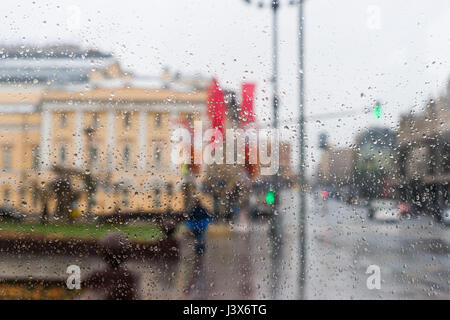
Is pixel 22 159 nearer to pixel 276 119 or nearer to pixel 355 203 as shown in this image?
pixel 276 119

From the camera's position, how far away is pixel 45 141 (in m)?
1.17

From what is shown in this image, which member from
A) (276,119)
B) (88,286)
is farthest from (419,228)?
(88,286)

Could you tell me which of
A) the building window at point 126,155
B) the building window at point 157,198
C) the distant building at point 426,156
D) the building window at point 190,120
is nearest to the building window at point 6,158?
the building window at point 126,155

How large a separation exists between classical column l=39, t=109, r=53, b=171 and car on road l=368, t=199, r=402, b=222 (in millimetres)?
1102

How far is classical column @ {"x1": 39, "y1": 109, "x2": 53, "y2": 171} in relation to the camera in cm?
116

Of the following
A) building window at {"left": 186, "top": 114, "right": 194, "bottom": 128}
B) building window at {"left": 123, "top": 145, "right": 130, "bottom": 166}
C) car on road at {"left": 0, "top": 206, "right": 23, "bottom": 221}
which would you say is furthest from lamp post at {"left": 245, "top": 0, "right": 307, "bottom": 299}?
car on road at {"left": 0, "top": 206, "right": 23, "bottom": 221}

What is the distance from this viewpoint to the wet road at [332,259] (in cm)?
122

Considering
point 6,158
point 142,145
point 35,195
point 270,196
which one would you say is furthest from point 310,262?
point 6,158

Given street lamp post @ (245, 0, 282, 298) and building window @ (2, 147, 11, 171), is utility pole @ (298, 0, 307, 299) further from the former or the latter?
building window @ (2, 147, 11, 171)

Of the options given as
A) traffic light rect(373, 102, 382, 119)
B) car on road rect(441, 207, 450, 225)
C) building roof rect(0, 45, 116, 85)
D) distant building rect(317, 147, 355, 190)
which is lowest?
car on road rect(441, 207, 450, 225)

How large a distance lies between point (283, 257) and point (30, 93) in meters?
1.04

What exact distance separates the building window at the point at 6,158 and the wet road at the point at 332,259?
63cm

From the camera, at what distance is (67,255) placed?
47.3 inches

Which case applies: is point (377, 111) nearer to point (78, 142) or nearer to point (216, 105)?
point (216, 105)
